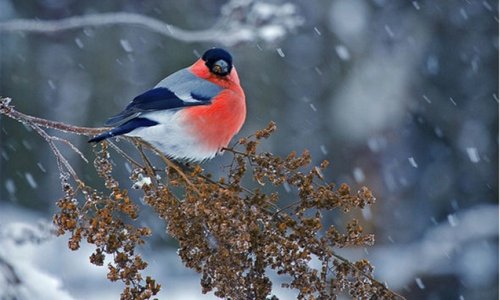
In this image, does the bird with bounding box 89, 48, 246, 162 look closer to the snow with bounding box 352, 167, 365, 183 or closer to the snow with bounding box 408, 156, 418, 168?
the snow with bounding box 352, 167, 365, 183

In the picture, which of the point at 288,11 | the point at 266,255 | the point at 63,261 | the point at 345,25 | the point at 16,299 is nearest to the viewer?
the point at 266,255

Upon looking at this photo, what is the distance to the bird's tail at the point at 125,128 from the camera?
64.6 inches

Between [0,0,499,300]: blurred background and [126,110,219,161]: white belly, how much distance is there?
16.9ft

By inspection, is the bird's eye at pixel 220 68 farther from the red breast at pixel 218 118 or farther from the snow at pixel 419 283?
the snow at pixel 419 283

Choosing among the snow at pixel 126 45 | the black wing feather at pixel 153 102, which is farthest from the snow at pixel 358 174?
the black wing feather at pixel 153 102

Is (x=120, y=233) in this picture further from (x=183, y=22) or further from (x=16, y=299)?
(x=183, y=22)

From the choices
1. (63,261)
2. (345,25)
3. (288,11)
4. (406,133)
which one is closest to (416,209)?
(406,133)

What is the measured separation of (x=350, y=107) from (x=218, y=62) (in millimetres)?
6099

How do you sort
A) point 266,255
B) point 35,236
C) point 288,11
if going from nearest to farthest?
1. point 266,255
2. point 35,236
3. point 288,11

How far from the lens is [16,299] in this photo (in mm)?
2076

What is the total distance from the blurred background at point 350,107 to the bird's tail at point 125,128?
526cm

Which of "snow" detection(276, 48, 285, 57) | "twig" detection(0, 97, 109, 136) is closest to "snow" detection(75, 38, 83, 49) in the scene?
"snow" detection(276, 48, 285, 57)

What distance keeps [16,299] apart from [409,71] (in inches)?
253

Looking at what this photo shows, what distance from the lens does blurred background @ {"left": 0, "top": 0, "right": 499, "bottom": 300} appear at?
295 inches
